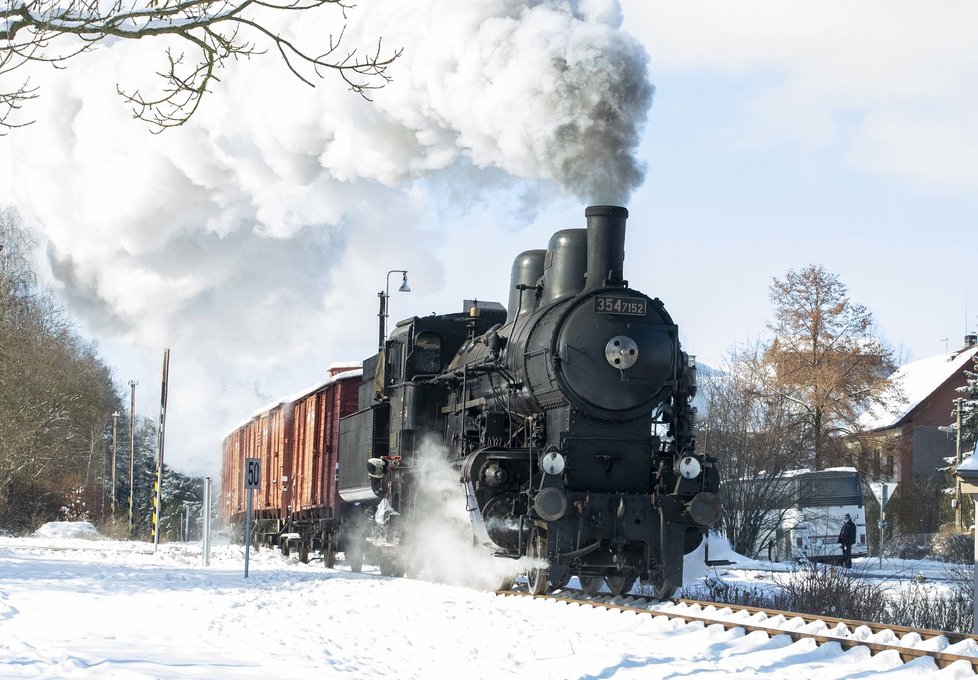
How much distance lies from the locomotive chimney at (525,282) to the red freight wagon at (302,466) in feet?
22.8

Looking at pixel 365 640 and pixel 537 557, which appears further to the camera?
pixel 537 557

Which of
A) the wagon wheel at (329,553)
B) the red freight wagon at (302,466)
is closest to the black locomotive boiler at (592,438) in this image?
the wagon wheel at (329,553)

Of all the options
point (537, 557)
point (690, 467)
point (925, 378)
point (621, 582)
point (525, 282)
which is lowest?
point (621, 582)

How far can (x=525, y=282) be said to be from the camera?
49.0 feet

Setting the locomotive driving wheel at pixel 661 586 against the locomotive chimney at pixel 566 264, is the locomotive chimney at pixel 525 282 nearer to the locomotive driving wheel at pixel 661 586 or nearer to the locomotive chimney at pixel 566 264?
the locomotive chimney at pixel 566 264

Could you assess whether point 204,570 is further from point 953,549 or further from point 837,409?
point 837,409

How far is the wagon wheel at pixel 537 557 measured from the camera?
12766mm

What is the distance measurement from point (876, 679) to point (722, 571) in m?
12.8

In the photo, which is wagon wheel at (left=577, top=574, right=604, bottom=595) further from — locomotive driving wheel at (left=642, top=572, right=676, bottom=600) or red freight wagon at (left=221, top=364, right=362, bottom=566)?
red freight wagon at (left=221, top=364, right=362, bottom=566)

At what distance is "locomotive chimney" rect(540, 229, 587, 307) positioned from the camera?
44.6 ft

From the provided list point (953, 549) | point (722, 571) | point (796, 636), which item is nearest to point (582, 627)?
point (796, 636)

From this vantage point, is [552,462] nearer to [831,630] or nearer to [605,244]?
[605,244]

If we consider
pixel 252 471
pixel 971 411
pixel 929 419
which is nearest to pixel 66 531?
pixel 252 471

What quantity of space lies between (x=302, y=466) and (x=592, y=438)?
1243 cm
